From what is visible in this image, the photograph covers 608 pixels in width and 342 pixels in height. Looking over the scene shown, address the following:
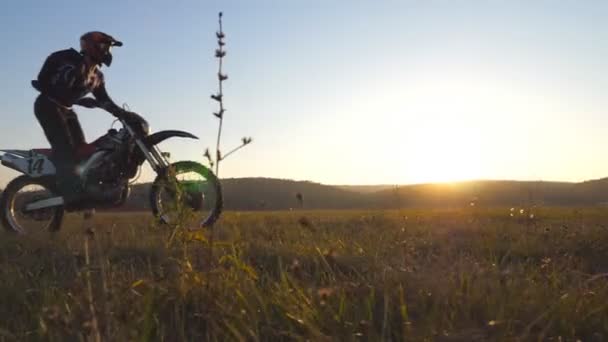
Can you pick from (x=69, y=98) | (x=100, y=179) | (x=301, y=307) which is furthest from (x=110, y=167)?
(x=301, y=307)

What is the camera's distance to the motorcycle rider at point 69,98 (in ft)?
24.7

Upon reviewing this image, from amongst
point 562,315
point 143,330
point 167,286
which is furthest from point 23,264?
point 562,315

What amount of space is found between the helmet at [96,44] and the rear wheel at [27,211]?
174 centimetres

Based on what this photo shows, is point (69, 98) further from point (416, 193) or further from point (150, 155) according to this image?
point (416, 193)

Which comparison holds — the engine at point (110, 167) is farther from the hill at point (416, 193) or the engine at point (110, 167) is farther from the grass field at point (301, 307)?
the hill at point (416, 193)

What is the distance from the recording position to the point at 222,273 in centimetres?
281

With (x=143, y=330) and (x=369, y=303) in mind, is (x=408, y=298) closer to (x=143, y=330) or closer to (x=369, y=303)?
(x=369, y=303)

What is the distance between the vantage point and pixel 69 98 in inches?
303

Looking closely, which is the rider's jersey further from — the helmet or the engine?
the engine

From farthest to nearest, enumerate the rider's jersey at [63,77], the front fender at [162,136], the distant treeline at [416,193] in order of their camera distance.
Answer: the distant treeline at [416,193]
the front fender at [162,136]
the rider's jersey at [63,77]

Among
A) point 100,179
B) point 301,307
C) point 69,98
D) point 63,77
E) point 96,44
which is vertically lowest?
point 301,307

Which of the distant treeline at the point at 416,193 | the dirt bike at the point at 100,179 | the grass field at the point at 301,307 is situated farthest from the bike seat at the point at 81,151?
the distant treeline at the point at 416,193

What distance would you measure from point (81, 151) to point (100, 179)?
441mm

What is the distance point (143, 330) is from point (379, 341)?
82 centimetres
